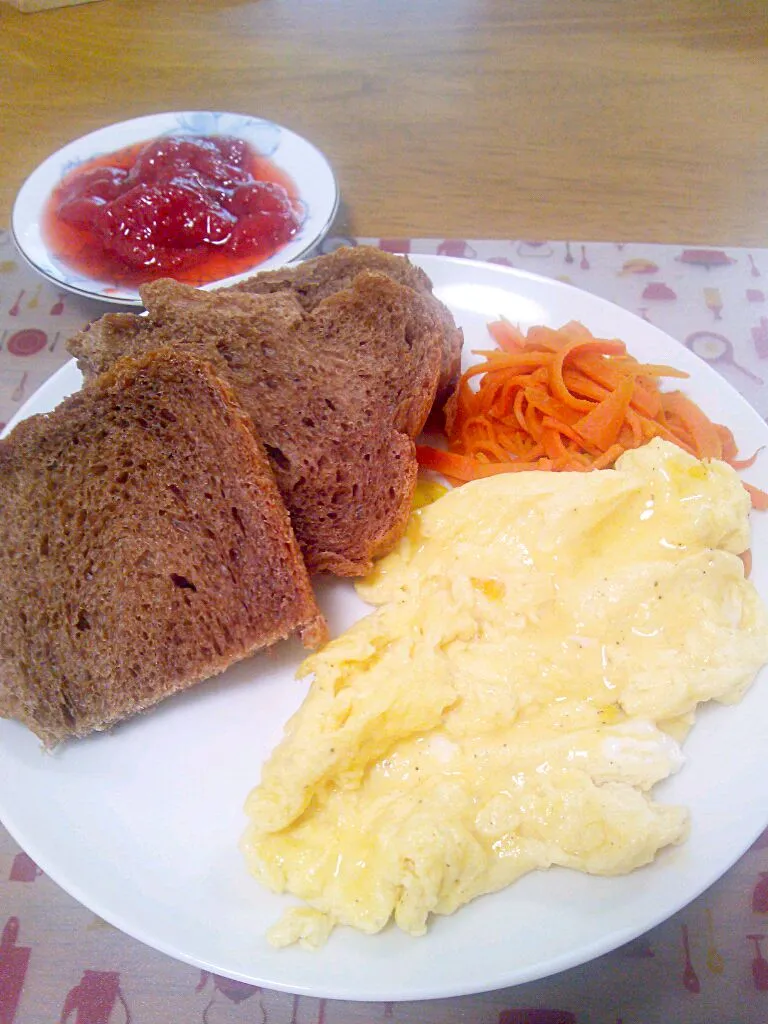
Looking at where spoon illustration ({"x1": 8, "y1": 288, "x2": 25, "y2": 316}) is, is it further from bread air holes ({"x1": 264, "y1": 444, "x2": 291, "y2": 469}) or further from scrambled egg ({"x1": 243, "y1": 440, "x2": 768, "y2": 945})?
scrambled egg ({"x1": 243, "y1": 440, "x2": 768, "y2": 945})

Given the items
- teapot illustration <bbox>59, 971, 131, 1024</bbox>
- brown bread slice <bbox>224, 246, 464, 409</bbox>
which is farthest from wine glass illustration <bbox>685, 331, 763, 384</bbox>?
teapot illustration <bbox>59, 971, 131, 1024</bbox>

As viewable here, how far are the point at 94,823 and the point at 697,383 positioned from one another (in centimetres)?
248

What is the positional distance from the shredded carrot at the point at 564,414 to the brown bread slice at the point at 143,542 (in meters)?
0.81

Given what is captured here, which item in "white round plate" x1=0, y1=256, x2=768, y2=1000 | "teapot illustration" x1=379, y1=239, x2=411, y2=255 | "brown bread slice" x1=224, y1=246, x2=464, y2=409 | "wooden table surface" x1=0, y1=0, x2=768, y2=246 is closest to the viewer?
"white round plate" x1=0, y1=256, x2=768, y2=1000

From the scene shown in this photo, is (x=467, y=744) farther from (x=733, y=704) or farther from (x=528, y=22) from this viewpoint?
(x=528, y=22)

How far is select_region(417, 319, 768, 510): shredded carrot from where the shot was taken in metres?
2.55

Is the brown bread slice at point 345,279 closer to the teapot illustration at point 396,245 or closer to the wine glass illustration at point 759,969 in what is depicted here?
the teapot illustration at point 396,245

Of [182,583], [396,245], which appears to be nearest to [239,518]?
[182,583]

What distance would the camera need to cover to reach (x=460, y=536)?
239 centimetres

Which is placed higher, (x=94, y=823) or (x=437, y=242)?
(x=437, y=242)

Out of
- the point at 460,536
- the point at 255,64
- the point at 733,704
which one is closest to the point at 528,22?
the point at 255,64

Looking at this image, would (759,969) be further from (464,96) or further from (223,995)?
(464,96)

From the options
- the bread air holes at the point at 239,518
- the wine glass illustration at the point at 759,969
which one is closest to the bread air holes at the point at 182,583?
the bread air holes at the point at 239,518

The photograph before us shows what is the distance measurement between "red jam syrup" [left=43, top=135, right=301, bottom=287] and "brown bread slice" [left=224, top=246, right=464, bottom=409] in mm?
571
